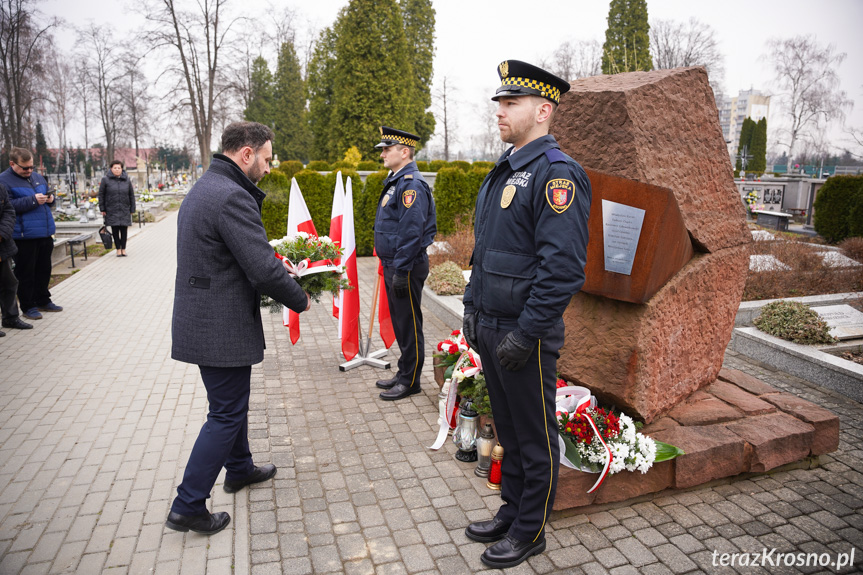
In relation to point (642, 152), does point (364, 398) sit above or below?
below

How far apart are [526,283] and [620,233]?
1.19 m

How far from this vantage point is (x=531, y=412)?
2750 millimetres

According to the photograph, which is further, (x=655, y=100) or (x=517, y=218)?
(x=655, y=100)

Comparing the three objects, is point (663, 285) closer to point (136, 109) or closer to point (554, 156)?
point (554, 156)

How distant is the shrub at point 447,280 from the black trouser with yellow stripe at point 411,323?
312cm

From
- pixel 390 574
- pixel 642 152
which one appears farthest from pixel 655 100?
pixel 390 574

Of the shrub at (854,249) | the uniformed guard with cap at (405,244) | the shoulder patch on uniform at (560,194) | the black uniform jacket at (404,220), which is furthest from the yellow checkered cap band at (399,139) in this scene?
the shrub at (854,249)

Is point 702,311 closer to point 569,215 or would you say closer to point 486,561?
point 569,215

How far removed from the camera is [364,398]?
197 inches

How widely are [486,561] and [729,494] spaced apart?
5.64 ft

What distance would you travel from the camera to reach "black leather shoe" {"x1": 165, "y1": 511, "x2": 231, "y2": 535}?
2.93 m

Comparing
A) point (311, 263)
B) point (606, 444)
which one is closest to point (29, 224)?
point (311, 263)

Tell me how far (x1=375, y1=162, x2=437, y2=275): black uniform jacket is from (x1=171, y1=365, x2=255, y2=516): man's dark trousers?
1.97 metres

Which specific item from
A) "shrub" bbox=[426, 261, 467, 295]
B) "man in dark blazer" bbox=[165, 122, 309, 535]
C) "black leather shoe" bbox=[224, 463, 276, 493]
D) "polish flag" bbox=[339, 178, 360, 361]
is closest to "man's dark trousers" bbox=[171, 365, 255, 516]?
"man in dark blazer" bbox=[165, 122, 309, 535]
